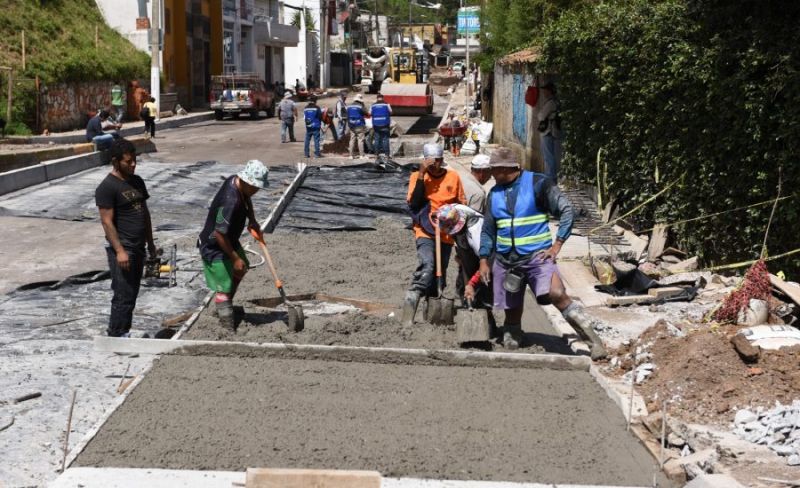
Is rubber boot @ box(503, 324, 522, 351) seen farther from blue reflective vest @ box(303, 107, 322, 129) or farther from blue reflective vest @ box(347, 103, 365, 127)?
blue reflective vest @ box(347, 103, 365, 127)

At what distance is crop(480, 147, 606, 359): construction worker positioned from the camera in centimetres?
796

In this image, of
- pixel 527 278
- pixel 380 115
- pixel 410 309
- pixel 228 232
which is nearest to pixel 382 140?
pixel 380 115

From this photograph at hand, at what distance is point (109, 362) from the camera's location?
7.98 meters

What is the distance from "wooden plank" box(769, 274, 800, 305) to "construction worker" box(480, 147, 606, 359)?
181cm

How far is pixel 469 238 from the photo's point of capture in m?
9.02

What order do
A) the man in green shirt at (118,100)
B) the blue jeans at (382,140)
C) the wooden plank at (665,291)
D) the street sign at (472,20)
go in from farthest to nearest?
1. the street sign at (472,20)
2. the man in green shirt at (118,100)
3. the blue jeans at (382,140)
4. the wooden plank at (665,291)

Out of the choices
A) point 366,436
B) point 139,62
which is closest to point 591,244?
point 366,436

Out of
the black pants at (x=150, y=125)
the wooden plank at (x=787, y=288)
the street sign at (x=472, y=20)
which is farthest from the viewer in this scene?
the street sign at (x=472, y=20)

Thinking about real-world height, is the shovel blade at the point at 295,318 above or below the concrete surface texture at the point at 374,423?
above

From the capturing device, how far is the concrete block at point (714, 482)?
509cm

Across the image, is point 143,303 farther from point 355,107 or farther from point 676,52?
point 355,107

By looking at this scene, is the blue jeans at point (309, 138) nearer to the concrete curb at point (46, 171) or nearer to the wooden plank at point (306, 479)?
the concrete curb at point (46, 171)

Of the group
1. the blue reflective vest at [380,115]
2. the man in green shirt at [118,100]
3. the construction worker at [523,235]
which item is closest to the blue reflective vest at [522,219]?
the construction worker at [523,235]

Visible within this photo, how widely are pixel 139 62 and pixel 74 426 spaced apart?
40.7 meters
